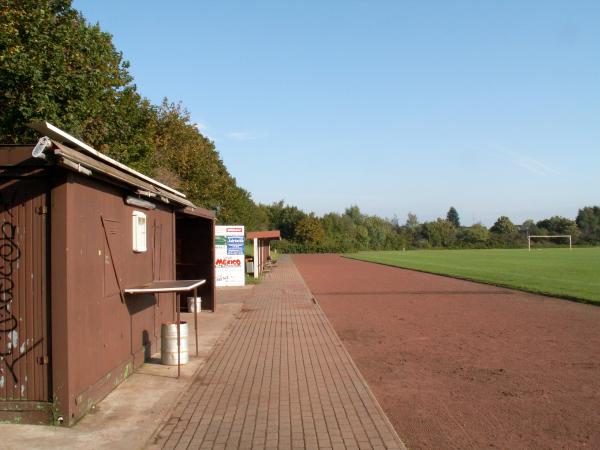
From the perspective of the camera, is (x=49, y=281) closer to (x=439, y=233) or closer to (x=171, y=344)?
(x=171, y=344)

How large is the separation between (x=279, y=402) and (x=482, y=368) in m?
3.58

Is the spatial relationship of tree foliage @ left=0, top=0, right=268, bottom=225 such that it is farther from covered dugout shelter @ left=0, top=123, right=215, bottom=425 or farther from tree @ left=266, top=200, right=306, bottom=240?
tree @ left=266, top=200, right=306, bottom=240

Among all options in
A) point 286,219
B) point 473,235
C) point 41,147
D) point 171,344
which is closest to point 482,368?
point 171,344

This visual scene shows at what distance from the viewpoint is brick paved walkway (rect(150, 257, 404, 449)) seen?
5438 millimetres

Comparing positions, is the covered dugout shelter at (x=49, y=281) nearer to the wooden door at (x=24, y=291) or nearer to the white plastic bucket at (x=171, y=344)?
the wooden door at (x=24, y=291)

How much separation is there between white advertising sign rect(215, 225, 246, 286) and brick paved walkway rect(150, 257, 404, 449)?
39.8ft

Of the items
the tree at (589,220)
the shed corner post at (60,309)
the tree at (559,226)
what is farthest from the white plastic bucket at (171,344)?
the tree at (589,220)

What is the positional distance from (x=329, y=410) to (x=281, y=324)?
7.35 meters

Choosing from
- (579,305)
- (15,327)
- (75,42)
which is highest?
(75,42)

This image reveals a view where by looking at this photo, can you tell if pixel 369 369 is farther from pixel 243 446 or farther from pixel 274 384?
pixel 243 446

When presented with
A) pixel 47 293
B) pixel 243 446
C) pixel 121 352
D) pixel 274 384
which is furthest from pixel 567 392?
pixel 47 293

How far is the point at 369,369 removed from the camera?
347 inches

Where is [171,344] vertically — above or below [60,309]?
below

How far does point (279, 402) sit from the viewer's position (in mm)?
6770
